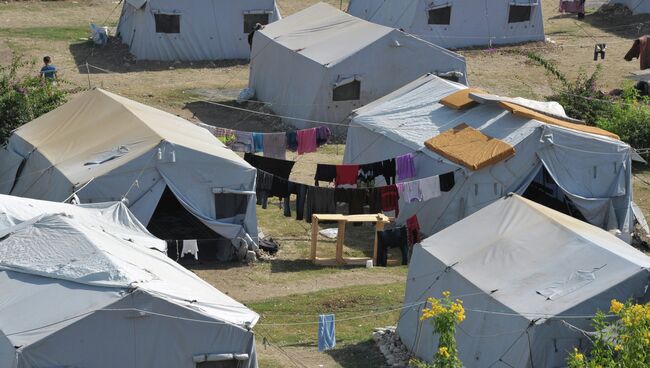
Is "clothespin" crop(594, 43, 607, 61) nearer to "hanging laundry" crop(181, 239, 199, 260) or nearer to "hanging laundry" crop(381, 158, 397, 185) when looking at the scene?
"hanging laundry" crop(381, 158, 397, 185)

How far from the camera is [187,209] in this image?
781 inches

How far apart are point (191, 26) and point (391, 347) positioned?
1805 centimetres

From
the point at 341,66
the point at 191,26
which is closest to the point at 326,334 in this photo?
the point at 341,66

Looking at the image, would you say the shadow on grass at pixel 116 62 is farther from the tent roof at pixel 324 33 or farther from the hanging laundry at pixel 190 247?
the hanging laundry at pixel 190 247

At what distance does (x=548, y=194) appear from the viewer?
22031mm

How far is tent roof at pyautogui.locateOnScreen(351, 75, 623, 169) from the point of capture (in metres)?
21.7

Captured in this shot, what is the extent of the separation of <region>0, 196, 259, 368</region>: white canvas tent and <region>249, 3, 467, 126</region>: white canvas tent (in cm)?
1231

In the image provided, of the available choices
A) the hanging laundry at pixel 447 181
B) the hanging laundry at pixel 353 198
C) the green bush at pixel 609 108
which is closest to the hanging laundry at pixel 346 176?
the hanging laundry at pixel 353 198

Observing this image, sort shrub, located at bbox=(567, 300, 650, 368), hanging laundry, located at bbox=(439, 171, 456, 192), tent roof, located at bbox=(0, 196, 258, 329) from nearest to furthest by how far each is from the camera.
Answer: shrub, located at bbox=(567, 300, 650, 368), tent roof, located at bbox=(0, 196, 258, 329), hanging laundry, located at bbox=(439, 171, 456, 192)

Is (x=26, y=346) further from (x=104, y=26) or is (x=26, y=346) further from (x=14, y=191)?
(x=104, y=26)

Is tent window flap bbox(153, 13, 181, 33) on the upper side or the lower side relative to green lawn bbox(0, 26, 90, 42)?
upper

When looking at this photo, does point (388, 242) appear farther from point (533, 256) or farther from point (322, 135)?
point (322, 135)

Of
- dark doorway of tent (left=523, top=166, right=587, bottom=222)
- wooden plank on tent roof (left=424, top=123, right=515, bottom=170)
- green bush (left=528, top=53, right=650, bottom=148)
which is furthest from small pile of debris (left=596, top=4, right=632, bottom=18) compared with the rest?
wooden plank on tent roof (left=424, top=123, right=515, bottom=170)

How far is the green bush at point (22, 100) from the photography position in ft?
76.5
